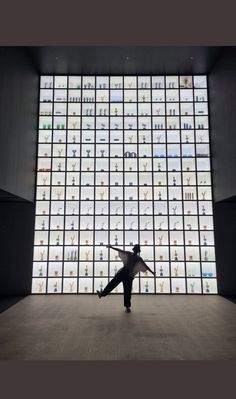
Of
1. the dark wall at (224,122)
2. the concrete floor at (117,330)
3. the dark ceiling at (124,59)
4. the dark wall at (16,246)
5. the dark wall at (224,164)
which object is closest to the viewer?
the concrete floor at (117,330)

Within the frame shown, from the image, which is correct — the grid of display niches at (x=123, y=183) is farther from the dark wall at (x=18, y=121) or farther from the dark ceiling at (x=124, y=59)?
the dark wall at (x=18, y=121)

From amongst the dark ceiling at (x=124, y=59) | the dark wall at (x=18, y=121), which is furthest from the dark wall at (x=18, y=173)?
the dark ceiling at (x=124, y=59)

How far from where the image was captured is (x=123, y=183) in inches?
273

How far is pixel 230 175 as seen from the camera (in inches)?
225

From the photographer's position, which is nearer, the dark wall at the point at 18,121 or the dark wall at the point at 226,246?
the dark wall at the point at 18,121

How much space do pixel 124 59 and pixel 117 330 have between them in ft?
18.9

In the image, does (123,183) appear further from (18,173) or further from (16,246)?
(16,246)

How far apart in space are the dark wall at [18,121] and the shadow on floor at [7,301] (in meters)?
2.18

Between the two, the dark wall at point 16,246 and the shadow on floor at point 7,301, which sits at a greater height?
the dark wall at point 16,246

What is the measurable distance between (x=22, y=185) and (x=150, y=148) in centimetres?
325

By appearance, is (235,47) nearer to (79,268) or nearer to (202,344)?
(202,344)

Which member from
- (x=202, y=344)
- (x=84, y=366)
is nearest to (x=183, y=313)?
(x=202, y=344)

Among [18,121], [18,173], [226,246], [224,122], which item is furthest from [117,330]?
[224,122]

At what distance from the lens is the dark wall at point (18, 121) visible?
192 inches
